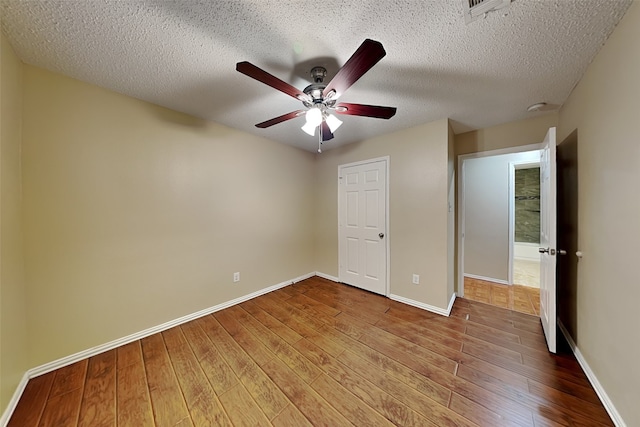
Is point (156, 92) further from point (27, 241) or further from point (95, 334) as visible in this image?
point (95, 334)

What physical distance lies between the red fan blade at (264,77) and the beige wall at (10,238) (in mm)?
1465

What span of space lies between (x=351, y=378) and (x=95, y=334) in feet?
7.14

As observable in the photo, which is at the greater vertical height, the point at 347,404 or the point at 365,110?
the point at 365,110

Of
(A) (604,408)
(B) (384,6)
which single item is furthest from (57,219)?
(A) (604,408)

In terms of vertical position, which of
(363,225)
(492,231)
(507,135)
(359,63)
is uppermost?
(507,135)

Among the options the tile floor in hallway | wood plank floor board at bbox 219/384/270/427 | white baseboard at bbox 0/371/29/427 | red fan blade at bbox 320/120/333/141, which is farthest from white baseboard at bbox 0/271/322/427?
the tile floor in hallway

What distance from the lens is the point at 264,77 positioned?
1244mm

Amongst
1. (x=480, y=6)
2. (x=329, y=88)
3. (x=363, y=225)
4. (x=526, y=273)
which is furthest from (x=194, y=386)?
(x=526, y=273)

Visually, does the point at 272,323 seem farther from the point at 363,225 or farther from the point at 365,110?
the point at 365,110

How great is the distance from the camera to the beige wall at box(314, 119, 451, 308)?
2.52 m

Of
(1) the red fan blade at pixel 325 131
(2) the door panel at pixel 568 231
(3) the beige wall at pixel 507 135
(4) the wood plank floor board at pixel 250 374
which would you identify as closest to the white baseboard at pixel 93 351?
(4) the wood plank floor board at pixel 250 374

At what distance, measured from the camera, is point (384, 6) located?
1119mm

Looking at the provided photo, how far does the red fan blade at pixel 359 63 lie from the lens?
990 millimetres

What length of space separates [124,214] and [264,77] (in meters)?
1.83
